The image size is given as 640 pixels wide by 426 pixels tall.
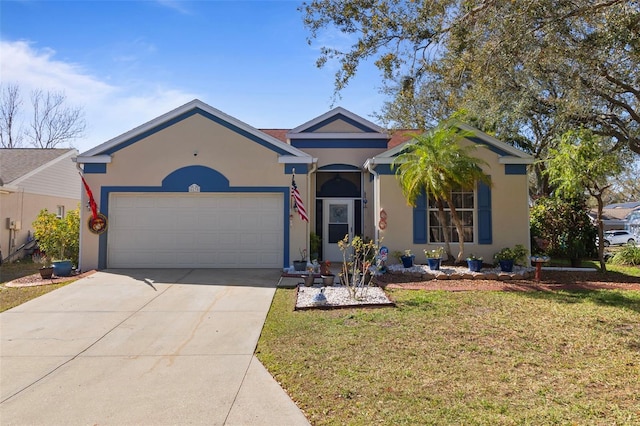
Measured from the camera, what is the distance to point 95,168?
11.7 m

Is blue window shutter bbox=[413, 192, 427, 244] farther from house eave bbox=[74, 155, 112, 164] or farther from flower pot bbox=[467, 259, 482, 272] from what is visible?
house eave bbox=[74, 155, 112, 164]

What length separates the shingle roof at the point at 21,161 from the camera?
16.1 meters

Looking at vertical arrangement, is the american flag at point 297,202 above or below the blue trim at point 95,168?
below

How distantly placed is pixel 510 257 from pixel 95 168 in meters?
12.0

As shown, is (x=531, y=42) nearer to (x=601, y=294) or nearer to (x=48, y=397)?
(x=601, y=294)

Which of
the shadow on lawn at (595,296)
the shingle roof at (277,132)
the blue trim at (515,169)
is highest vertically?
the shingle roof at (277,132)

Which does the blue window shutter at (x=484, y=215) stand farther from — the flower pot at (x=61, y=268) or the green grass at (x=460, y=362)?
the flower pot at (x=61, y=268)

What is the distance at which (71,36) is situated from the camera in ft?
29.6

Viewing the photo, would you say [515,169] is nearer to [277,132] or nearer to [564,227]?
[564,227]

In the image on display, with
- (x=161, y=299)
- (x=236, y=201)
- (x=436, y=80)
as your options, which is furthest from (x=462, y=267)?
(x=161, y=299)

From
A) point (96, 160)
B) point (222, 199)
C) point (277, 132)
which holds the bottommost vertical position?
point (222, 199)

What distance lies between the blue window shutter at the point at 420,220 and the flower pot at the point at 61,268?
31.8ft

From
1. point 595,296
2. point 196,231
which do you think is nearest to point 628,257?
point 595,296

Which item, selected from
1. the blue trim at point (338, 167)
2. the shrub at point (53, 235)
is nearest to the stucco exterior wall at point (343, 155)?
the blue trim at point (338, 167)
